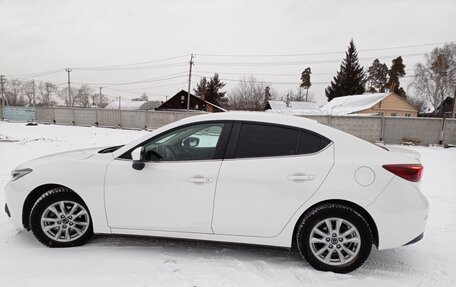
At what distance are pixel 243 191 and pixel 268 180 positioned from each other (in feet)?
0.89

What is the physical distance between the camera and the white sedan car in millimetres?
2943

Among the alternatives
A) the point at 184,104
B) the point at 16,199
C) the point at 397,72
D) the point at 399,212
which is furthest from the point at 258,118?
the point at 397,72

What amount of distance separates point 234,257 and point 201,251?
0.39 m

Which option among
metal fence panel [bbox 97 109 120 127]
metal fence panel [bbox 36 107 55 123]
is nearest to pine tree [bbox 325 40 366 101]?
metal fence panel [bbox 97 109 120 127]

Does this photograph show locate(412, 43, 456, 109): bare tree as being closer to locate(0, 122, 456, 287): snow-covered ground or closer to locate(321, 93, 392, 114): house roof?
locate(321, 93, 392, 114): house roof

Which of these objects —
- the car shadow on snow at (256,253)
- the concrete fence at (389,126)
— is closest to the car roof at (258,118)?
the car shadow on snow at (256,253)

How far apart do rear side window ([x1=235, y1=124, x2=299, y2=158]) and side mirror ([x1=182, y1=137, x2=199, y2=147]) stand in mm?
580

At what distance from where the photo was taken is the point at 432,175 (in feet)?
28.3

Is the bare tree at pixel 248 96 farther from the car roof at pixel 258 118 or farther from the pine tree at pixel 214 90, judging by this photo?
the car roof at pixel 258 118

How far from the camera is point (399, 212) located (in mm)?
2906

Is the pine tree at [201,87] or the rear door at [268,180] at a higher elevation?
the pine tree at [201,87]

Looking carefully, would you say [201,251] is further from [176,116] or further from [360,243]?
[176,116]

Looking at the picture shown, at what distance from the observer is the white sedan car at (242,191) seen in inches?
116

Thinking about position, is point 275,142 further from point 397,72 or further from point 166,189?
point 397,72
